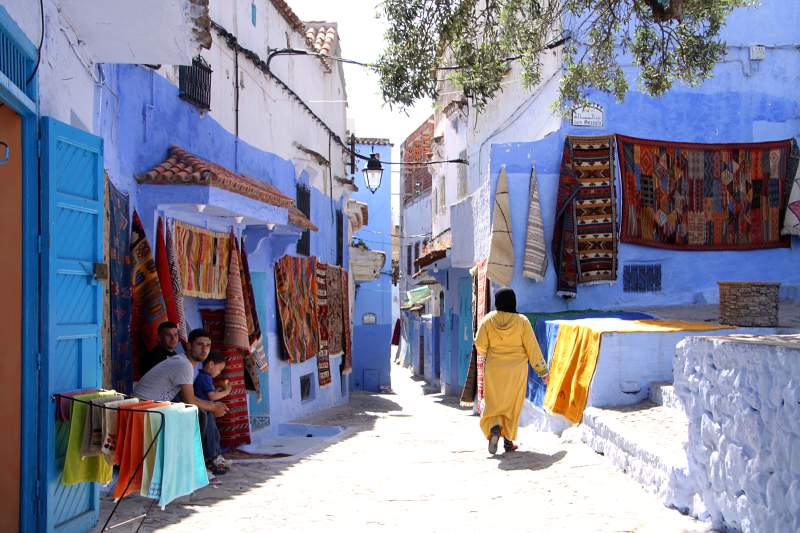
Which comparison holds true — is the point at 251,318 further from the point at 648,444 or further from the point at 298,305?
the point at 648,444

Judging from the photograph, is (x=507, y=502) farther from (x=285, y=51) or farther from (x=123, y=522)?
(x=285, y=51)

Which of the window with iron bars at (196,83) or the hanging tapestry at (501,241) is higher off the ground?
the window with iron bars at (196,83)

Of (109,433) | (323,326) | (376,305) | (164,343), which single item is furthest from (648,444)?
(376,305)

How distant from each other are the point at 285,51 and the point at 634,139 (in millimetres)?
5419

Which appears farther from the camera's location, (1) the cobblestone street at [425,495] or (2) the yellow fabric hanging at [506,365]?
(2) the yellow fabric hanging at [506,365]

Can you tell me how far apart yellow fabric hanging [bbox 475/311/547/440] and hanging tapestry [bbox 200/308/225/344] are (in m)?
2.87

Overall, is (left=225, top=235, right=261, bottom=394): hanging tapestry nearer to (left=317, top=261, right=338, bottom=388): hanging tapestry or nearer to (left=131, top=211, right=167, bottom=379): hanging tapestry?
(left=131, top=211, right=167, bottom=379): hanging tapestry

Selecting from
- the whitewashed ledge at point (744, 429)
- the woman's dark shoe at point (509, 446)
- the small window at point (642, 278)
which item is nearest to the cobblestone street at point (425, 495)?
the woman's dark shoe at point (509, 446)

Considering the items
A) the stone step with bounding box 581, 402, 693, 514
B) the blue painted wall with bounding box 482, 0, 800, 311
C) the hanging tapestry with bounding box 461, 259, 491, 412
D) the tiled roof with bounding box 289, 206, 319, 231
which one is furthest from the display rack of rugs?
the hanging tapestry with bounding box 461, 259, 491, 412

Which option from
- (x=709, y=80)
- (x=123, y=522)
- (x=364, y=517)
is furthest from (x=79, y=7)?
(x=709, y=80)

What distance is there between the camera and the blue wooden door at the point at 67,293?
14.9ft

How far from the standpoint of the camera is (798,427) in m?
→ 4.10

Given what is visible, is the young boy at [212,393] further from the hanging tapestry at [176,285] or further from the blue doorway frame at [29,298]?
the blue doorway frame at [29,298]

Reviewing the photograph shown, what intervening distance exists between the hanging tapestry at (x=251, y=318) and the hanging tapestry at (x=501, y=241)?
3733mm
